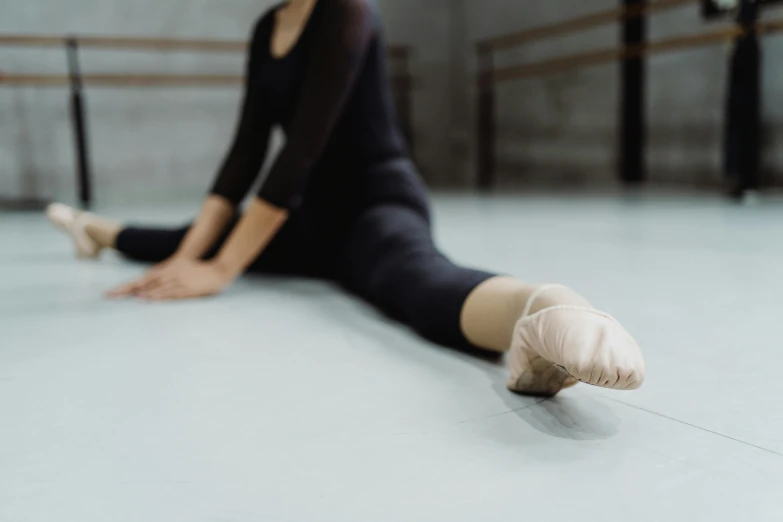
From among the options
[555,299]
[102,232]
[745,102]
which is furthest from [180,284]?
[745,102]

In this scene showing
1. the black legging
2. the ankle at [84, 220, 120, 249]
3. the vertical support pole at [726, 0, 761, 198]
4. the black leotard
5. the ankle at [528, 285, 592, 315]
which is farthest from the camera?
the vertical support pole at [726, 0, 761, 198]

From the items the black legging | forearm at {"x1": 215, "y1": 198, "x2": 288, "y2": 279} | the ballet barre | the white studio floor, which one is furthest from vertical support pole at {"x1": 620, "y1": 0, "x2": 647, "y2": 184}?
forearm at {"x1": 215, "y1": 198, "x2": 288, "y2": 279}

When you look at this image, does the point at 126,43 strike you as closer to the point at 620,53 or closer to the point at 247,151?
the point at 620,53

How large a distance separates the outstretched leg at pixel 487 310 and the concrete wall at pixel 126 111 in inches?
148

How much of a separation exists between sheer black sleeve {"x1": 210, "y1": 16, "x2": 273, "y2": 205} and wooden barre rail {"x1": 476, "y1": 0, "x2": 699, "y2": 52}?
2.60 m

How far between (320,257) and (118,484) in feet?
2.92

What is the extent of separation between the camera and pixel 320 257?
138 centimetres

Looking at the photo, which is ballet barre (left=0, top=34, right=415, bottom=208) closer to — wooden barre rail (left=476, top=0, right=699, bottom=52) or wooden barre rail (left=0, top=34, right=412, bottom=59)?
wooden barre rail (left=0, top=34, right=412, bottom=59)

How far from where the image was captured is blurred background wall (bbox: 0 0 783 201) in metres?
3.90

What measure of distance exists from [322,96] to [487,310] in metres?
0.54

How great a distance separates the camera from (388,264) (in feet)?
3.33

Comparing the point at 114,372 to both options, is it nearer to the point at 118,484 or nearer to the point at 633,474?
the point at 118,484

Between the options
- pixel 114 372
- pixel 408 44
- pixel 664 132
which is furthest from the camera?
pixel 408 44

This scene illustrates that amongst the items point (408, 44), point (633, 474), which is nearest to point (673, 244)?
point (633, 474)
